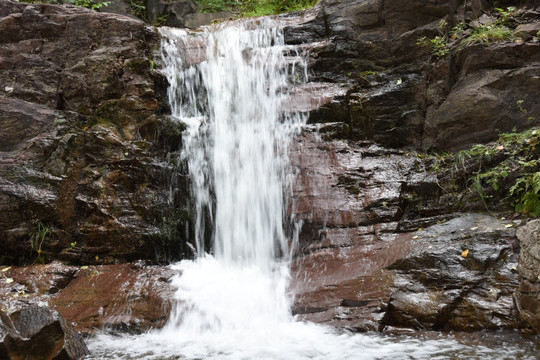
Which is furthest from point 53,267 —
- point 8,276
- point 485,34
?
point 485,34

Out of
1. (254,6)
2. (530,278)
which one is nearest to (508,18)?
(530,278)

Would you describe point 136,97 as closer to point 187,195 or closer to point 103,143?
point 103,143

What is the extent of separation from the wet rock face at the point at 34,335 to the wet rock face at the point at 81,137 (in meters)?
3.01

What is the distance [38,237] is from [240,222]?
3.22m

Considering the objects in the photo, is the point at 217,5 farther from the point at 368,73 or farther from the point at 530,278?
the point at 530,278

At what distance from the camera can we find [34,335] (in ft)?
10.6

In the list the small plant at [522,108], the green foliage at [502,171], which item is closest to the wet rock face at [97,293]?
the green foliage at [502,171]

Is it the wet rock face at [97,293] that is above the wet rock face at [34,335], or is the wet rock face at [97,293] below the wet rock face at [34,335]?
below

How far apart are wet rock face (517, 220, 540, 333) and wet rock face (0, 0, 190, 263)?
16.1 ft

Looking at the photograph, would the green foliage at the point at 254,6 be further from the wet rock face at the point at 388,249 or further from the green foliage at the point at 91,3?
the wet rock face at the point at 388,249

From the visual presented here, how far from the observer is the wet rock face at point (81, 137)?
641 cm

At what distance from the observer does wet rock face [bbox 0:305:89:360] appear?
3088mm

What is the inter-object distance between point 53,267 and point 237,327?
10.6 feet

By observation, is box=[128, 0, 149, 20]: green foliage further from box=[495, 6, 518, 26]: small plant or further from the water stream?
box=[495, 6, 518, 26]: small plant
